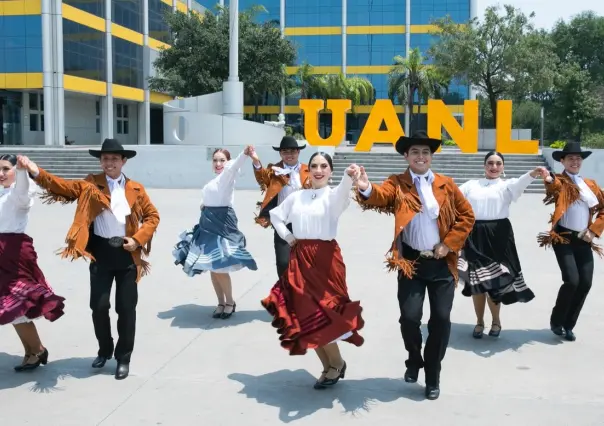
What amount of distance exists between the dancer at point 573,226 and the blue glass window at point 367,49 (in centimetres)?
5397

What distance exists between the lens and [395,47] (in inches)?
2299

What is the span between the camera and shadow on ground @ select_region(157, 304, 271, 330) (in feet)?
22.6

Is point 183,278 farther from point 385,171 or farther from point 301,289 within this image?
point 385,171

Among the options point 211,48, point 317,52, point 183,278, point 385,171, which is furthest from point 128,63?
point 183,278

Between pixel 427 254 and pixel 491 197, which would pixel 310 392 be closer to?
pixel 427 254

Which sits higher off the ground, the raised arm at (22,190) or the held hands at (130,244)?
the raised arm at (22,190)

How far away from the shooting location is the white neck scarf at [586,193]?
6211 mm

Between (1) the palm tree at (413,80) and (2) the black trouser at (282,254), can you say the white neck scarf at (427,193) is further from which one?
(1) the palm tree at (413,80)

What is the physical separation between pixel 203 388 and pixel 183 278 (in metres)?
4.17

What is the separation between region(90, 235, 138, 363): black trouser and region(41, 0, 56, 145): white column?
35744 millimetres

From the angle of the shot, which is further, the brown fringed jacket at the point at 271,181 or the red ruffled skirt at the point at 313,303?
the brown fringed jacket at the point at 271,181

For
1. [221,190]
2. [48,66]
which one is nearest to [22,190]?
[221,190]

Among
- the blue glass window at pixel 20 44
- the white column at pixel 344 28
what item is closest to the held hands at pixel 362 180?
the blue glass window at pixel 20 44

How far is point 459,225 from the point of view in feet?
15.9
